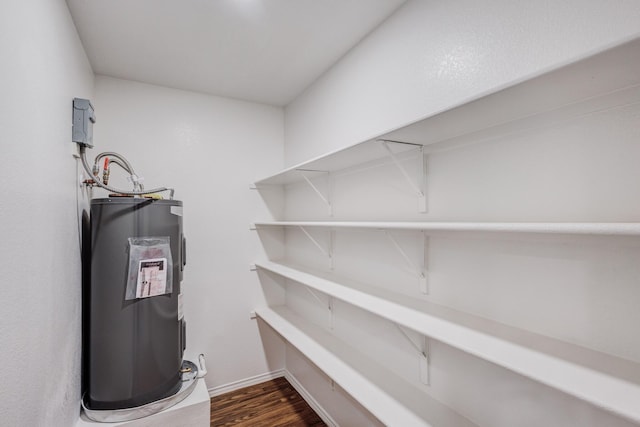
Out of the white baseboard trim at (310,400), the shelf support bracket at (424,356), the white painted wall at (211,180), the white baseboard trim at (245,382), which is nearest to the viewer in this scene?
the shelf support bracket at (424,356)

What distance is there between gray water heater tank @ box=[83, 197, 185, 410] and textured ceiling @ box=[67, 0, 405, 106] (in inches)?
37.7

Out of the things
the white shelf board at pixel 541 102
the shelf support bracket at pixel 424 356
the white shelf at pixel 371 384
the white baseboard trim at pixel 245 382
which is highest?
the white shelf board at pixel 541 102

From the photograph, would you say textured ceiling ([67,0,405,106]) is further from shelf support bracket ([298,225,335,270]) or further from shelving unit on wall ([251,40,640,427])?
shelf support bracket ([298,225,335,270])

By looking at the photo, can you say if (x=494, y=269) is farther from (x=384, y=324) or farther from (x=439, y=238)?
(x=384, y=324)

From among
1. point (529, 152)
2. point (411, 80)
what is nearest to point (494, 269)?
point (529, 152)

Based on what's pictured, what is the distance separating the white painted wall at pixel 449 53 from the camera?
36.0 inches

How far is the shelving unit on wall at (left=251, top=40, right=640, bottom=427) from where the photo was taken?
2.32 feet

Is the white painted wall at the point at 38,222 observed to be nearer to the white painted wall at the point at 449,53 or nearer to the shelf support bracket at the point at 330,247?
the white painted wall at the point at 449,53

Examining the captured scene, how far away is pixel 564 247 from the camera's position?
0.96 m

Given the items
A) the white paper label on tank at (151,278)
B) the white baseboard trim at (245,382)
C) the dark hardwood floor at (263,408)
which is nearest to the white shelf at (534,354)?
the white paper label on tank at (151,278)

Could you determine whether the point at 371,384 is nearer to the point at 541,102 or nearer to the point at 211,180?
the point at 541,102

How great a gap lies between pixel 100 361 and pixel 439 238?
1737 millimetres

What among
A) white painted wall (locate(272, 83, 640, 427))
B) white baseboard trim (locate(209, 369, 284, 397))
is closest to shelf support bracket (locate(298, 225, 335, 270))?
white painted wall (locate(272, 83, 640, 427))

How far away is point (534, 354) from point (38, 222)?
64.1 inches
